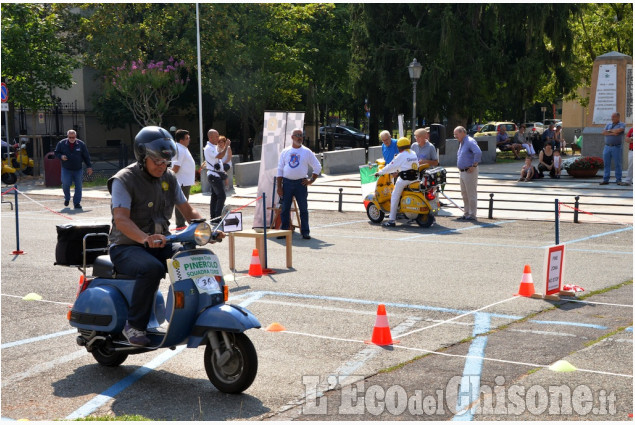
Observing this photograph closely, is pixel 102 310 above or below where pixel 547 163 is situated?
below

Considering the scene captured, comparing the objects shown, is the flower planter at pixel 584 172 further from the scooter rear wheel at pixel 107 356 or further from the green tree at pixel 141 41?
the scooter rear wheel at pixel 107 356

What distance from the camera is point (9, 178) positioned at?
2911cm

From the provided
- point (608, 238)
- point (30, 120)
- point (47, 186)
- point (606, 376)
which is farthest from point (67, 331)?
point (30, 120)

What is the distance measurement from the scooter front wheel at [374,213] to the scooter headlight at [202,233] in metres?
11.3

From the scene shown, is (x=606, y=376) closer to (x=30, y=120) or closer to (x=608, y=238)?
(x=608, y=238)

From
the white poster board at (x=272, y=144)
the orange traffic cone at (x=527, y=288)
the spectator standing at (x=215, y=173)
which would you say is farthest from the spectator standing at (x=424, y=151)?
the orange traffic cone at (x=527, y=288)

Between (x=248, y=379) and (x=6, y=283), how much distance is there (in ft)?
19.5

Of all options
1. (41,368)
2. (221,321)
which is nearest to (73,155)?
(41,368)

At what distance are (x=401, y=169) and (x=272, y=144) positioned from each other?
8.83ft

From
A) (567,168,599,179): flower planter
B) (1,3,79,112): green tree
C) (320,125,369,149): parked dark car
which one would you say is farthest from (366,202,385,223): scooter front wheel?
(320,125,369,149): parked dark car

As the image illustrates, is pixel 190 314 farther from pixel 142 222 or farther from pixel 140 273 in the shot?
pixel 142 222

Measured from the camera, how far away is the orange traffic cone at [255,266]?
36.7 feet
